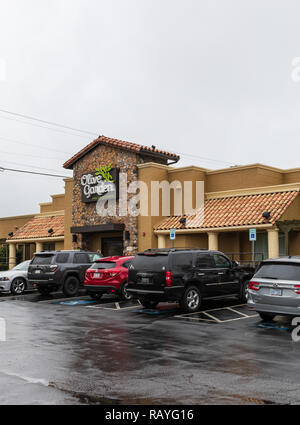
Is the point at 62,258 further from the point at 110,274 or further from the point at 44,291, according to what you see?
the point at 110,274

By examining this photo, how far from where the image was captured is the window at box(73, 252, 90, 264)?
68.7 ft

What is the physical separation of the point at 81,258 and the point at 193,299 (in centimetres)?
737

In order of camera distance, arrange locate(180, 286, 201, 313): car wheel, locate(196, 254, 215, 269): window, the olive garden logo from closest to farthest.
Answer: locate(180, 286, 201, 313): car wheel < locate(196, 254, 215, 269): window < the olive garden logo

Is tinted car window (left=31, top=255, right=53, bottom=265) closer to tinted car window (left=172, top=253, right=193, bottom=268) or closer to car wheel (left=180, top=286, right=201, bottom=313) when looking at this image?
tinted car window (left=172, top=253, right=193, bottom=268)

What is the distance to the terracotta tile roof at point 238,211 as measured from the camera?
73.8 ft

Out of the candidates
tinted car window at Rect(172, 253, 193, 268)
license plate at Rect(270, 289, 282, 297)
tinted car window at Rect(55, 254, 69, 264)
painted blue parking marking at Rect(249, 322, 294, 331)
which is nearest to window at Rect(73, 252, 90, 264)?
tinted car window at Rect(55, 254, 69, 264)

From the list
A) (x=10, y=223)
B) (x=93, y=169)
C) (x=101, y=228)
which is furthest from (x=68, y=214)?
(x=10, y=223)

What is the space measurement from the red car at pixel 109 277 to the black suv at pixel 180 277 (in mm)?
2051

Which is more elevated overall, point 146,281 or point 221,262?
point 221,262

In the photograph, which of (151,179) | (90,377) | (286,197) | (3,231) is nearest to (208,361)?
(90,377)

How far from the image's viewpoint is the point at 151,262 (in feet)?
49.5

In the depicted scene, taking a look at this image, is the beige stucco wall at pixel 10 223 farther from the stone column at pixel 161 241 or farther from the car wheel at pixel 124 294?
the car wheel at pixel 124 294

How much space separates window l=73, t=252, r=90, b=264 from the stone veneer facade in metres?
6.05

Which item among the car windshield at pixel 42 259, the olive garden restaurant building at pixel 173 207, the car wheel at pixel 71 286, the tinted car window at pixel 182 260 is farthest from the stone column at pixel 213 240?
the tinted car window at pixel 182 260
